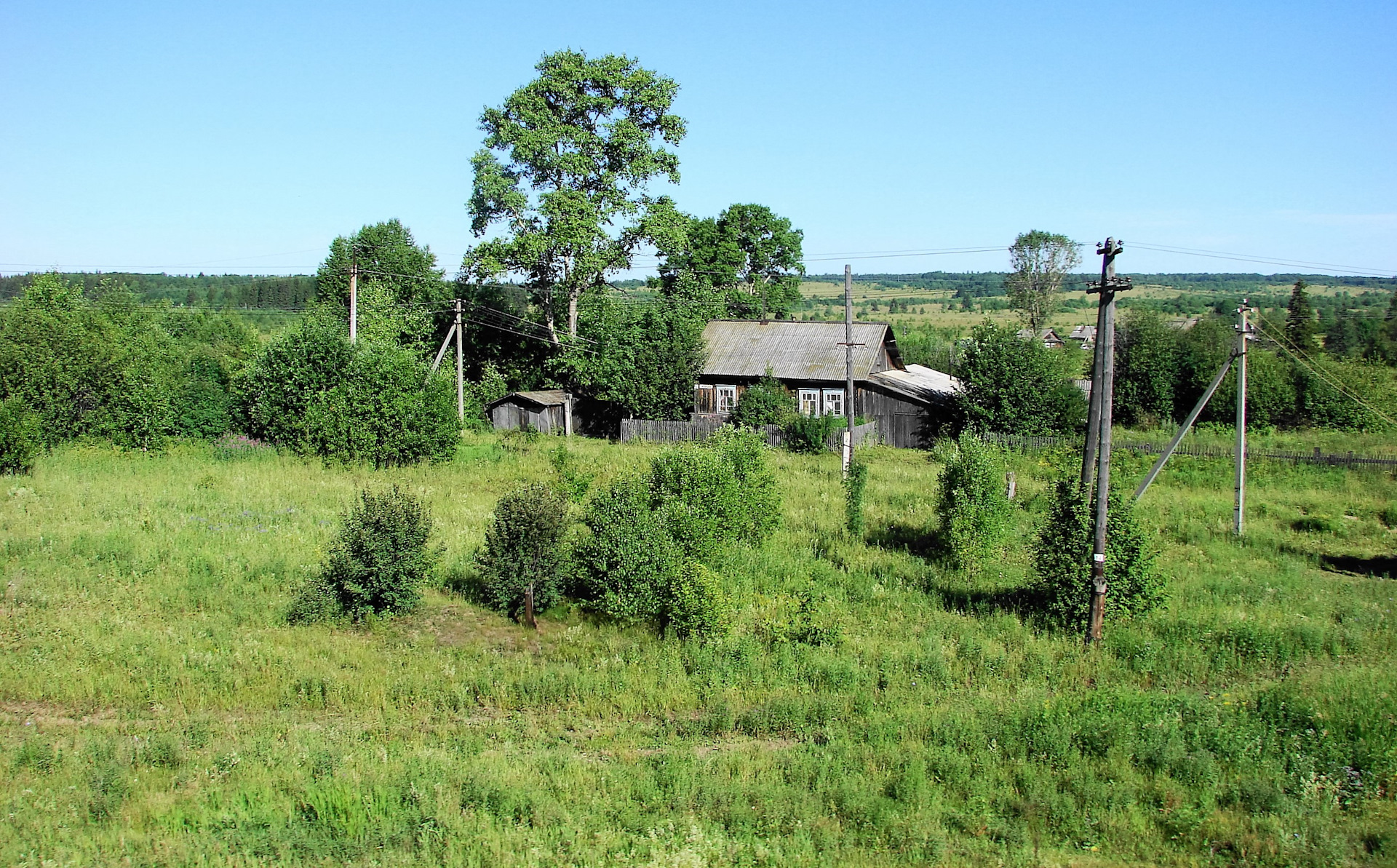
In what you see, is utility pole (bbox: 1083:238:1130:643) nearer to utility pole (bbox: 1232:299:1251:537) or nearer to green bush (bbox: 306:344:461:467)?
utility pole (bbox: 1232:299:1251:537)

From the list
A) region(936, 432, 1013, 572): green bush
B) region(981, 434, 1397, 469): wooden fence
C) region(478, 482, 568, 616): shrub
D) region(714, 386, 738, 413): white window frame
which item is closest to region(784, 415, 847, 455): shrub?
region(714, 386, 738, 413): white window frame

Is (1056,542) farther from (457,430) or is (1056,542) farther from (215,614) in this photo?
(457,430)

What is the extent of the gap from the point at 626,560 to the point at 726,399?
80.9 feet

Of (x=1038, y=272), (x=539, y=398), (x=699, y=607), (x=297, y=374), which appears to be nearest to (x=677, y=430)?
(x=539, y=398)

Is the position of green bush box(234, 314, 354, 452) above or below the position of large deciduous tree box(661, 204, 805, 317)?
below

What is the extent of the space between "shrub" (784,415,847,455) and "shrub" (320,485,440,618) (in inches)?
795

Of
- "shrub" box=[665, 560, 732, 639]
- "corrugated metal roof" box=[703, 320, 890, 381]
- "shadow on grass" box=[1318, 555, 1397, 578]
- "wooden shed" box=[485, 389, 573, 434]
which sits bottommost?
"shadow on grass" box=[1318, 555, 1397, 578]

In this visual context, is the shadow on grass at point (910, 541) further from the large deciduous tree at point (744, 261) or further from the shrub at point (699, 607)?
the large deciduous tree at point (744, 261)

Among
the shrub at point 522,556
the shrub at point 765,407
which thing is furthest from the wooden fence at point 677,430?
the shrub at point 522,556

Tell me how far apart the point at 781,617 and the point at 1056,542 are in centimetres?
416

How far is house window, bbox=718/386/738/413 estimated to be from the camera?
1468 inches

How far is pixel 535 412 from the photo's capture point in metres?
39.0

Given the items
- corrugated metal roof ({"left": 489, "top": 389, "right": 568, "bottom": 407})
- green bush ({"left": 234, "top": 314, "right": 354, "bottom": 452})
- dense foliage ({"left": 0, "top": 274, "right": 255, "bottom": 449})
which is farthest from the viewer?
corrugated metal roof ({"left": 489, "top": 389, "right": 568, "bottom": 407})

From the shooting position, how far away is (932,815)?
801 cm
